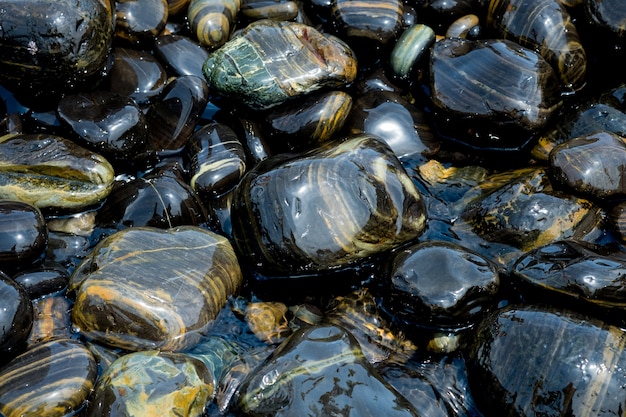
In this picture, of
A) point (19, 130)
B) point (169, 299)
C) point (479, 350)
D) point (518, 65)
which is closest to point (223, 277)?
point (169, 299)

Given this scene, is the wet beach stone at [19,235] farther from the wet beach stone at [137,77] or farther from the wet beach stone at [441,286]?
the wet beach stone at [441,286]

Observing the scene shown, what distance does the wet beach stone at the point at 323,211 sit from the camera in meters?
4.02

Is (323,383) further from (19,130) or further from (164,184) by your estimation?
(19,130)

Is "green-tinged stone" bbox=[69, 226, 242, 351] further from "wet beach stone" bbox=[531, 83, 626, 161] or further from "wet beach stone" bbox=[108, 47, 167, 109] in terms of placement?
"wet beach stone" bbox=[531, 83, 626, 161]

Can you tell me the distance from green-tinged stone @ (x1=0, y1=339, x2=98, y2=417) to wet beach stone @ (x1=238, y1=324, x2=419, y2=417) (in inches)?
36.7

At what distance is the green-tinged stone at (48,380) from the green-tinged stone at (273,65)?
2403mm

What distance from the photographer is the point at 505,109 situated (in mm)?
4902

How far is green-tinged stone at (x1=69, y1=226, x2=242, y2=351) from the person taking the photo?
376 cm

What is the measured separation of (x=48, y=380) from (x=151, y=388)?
613 mm

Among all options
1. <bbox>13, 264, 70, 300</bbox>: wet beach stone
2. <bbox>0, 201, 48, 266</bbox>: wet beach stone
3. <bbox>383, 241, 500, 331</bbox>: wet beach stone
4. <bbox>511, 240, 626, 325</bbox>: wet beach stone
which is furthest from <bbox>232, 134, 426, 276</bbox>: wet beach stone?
<bbox>0, 201, 48, 266</bbox>: wet beach stone

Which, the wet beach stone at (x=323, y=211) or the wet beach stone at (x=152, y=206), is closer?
the wet beach stone at (x=323, y=211)

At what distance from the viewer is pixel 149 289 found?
380 cm

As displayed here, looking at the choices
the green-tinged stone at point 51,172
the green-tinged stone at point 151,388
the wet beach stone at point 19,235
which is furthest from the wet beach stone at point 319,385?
the green-tinged stone at point 51,172

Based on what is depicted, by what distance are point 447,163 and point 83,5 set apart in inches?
126
